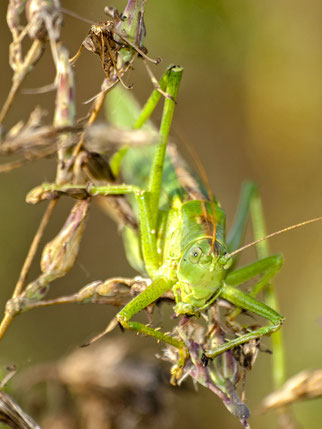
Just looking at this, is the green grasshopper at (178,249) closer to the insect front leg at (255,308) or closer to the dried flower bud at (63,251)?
the insect front leg at (255,308)

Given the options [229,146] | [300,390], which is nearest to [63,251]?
[300,390]

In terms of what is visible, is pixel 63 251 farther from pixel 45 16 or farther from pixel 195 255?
pixel 45 16

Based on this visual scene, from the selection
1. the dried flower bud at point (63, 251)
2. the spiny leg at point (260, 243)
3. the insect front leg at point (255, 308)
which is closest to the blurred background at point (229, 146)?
the spiny leg at point (260, 243)

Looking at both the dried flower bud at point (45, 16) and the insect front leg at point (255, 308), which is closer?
the dried flower bud at point (45, 16)

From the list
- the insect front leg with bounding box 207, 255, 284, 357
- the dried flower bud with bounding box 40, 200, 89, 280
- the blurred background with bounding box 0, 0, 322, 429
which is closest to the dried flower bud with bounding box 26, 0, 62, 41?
the dried flower bud with bounding box 40, 200, 89, 280

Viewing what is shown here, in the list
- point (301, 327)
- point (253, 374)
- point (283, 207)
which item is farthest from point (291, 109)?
point (253, 374)
